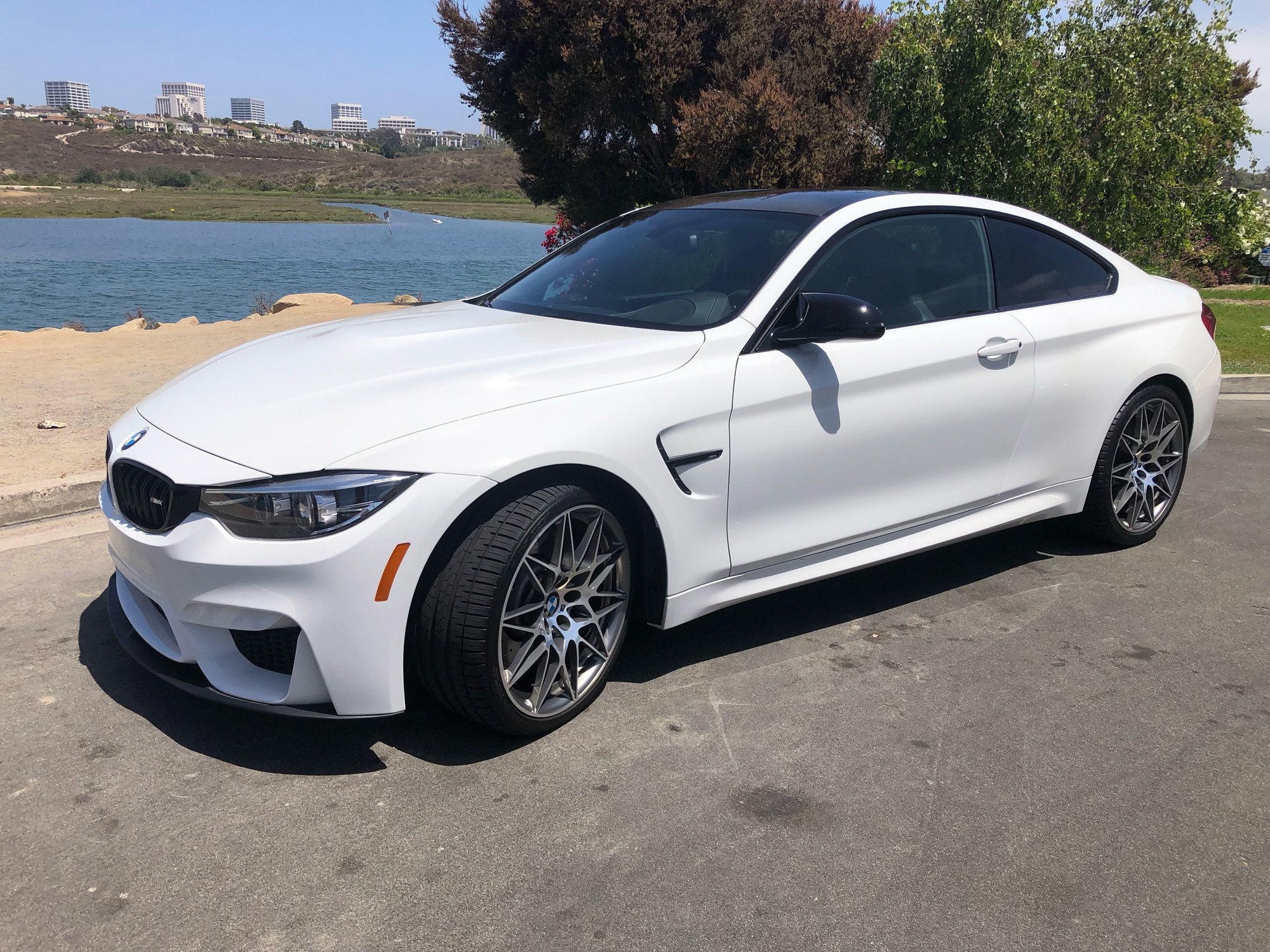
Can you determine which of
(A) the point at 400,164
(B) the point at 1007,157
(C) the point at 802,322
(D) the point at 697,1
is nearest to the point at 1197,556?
(C) the point at 802,322

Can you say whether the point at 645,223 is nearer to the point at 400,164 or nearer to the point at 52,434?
the point at 52,434

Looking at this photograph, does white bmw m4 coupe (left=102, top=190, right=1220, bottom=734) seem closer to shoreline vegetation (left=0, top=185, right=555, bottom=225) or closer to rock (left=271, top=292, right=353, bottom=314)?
rock (left=271, top=292, right=353, bottom=314)

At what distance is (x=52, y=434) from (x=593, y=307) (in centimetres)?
452

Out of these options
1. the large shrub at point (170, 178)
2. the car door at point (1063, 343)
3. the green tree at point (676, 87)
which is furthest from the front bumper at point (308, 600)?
the large shrub at point (170, 178)

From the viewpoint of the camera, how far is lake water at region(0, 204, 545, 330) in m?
19.6

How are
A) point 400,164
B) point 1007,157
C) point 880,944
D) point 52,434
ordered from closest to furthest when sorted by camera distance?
point 880,944
point 52,434
point 1007,157
point 400,164

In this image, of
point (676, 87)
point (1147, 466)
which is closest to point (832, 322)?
point (1147, 466)

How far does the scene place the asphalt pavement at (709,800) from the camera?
2467 millimetres

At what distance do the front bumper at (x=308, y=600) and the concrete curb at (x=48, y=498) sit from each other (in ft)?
9.62

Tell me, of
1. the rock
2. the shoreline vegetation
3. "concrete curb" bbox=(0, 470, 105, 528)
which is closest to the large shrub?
the shoreline vegetation

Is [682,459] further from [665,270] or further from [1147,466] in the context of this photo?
[1147,466]

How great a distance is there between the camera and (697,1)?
36.7 ft

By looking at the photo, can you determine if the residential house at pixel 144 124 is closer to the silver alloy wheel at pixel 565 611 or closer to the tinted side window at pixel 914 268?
the tinted side window at pixel 914 268

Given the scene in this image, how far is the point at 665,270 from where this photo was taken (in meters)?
4.22
